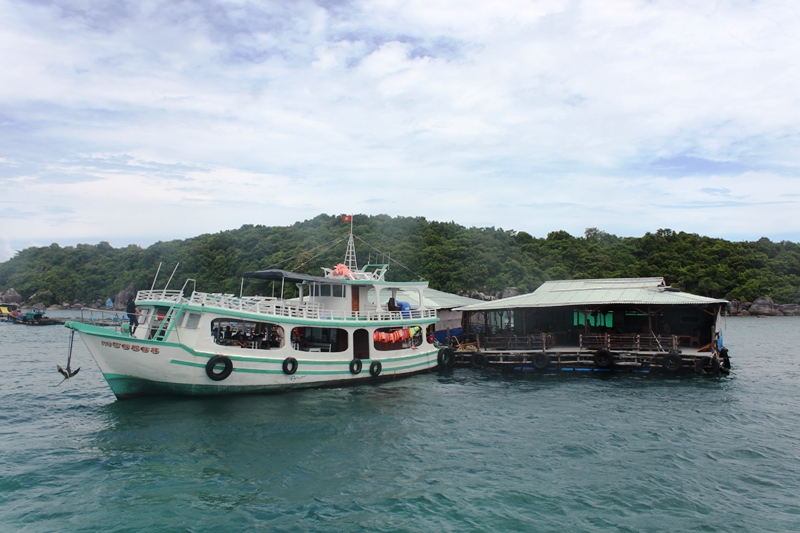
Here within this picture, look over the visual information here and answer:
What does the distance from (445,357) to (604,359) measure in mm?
8756

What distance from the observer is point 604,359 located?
92.0 feet

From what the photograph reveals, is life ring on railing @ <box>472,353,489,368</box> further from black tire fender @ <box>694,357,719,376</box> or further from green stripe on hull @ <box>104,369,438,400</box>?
green stripe on hull @ <box>104,369,438,400</box>

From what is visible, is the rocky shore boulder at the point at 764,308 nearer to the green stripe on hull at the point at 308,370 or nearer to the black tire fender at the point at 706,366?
the black tire fender at the point at 706,366

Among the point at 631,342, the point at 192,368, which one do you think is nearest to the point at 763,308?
the point at 631,342

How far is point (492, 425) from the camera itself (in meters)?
18.4

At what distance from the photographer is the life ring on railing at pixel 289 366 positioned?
2236 centimetres

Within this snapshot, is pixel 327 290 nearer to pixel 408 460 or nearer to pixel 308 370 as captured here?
pixel 308 370

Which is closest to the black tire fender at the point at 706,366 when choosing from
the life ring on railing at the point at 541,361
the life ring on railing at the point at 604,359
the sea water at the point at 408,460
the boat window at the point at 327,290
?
the sea water at the point at 408,460

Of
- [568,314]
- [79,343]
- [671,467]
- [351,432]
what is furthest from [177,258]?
[671,467]

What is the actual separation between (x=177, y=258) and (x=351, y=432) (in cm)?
8977

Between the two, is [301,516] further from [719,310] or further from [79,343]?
[79,343]

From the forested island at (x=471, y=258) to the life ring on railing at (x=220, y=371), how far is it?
1834 inches

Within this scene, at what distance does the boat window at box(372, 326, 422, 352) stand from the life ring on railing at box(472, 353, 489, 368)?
3.77m

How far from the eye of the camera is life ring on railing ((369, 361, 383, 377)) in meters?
25.7
